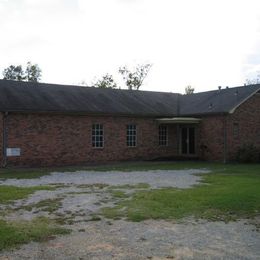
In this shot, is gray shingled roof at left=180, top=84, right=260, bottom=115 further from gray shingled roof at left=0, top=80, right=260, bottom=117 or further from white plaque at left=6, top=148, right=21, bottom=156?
white plaque at left=6, top=148, right=21, bottom=156

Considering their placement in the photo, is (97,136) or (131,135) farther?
(131,135)

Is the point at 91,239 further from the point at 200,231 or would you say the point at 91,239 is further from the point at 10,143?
the point at 10,143

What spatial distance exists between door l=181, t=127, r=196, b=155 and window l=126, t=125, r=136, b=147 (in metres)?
3.91

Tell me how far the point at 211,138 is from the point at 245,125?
227 cm

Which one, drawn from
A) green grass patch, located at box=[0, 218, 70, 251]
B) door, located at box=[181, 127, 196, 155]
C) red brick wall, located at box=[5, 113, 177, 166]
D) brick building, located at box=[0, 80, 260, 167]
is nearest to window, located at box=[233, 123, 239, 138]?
brick building, located at box=[0, 80, 260, 167]

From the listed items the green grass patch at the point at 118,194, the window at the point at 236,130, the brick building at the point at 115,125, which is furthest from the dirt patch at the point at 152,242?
the window at the point at 236,130

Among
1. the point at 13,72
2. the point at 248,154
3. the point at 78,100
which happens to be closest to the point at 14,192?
the point at 78,100

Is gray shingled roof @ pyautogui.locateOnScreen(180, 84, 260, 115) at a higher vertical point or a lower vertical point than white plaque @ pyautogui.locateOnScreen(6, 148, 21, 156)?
higher

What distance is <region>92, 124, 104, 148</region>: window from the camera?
84.0 feet

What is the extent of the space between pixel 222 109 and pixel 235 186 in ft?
40.9

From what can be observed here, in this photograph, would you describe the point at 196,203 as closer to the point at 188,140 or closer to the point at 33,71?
the point at 188,140

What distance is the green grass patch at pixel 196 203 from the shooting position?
10117mm

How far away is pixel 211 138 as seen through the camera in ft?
89.5

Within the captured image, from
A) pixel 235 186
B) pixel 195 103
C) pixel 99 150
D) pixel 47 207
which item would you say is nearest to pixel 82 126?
pixel 99 150
